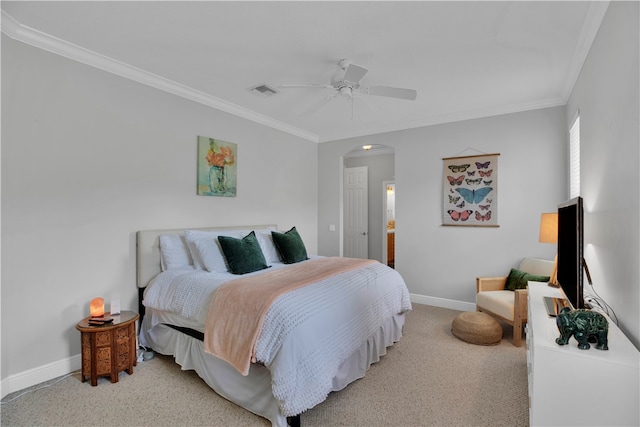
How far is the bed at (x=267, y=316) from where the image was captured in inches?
75.9

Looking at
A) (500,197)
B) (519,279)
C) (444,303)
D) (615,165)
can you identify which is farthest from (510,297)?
(615,165)

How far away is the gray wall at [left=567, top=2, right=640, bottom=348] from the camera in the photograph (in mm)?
1491

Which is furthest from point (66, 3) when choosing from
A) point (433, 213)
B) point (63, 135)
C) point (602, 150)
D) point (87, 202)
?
point (433, 213)

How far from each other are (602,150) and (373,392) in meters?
2.26

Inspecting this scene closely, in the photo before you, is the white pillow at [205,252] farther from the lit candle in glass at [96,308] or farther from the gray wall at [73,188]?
the lit candle in glass at [96,308]

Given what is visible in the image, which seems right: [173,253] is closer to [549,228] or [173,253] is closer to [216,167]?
[216,167]

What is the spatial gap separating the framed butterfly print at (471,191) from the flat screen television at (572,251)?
172 centimetres

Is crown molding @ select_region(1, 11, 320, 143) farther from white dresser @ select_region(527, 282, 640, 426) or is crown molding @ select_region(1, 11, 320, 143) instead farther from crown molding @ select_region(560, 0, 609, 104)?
white dresser @ select_region(527, 282, 640, 426)

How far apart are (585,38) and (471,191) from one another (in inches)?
81.6

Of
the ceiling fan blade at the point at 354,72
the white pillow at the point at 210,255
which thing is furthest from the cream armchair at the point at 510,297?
the white pillow at the point at 210,255

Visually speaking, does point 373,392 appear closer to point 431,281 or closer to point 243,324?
point 243,324

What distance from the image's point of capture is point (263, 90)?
3.38 metres

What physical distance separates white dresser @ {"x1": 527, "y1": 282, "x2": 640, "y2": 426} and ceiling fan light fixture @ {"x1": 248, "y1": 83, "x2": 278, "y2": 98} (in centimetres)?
305

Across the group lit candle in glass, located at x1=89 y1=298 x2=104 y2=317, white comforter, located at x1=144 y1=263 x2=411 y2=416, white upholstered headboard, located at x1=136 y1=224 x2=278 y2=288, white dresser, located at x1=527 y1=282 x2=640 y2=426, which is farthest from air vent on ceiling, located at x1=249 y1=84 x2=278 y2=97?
white dresser, located at x1=527 y1=282 x2=640 y2=426
